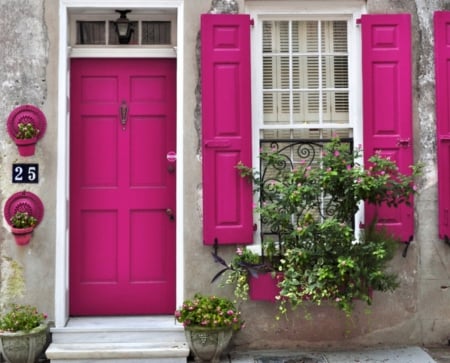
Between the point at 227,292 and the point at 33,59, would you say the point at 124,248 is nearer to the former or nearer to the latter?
the point at 227,292

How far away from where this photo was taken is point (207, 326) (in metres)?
5.18

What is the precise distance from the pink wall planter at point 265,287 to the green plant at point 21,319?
1.85 metres

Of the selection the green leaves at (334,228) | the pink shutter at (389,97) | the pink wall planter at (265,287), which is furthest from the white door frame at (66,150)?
the pink shutter at (389,97)

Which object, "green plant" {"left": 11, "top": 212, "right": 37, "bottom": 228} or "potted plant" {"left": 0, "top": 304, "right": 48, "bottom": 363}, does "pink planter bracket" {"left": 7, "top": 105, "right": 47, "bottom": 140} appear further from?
"potted plant" {"left": 0, "top": 304, "right": 48, "bottom": 363}

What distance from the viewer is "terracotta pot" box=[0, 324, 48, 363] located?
5125 mm

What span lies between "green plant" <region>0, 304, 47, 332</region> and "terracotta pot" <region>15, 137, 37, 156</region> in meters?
1.33

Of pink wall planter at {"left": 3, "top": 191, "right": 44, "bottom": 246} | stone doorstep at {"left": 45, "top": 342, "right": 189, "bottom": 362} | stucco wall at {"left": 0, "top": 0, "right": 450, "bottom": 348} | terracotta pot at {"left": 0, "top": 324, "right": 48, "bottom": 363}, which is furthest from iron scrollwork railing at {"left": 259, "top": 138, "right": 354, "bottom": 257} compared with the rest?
terracotta pot at {"left": 0, "top": 324, "right": 48, "bottom": 363}

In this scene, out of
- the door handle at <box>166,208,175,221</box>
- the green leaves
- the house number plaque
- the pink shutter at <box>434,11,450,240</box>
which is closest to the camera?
the green leaves

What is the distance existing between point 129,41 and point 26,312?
2.64 m

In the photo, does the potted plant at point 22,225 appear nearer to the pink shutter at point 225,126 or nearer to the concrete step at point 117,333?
the concrete step at point 117,333

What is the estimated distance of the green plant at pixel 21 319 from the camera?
5.18 m

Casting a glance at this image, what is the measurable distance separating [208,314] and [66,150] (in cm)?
195

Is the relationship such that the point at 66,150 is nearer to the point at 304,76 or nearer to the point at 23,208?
the point at 23,208

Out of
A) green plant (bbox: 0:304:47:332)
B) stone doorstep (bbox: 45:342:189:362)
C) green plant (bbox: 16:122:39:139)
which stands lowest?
stone doorstep (bbox: 45:342:189:362)
